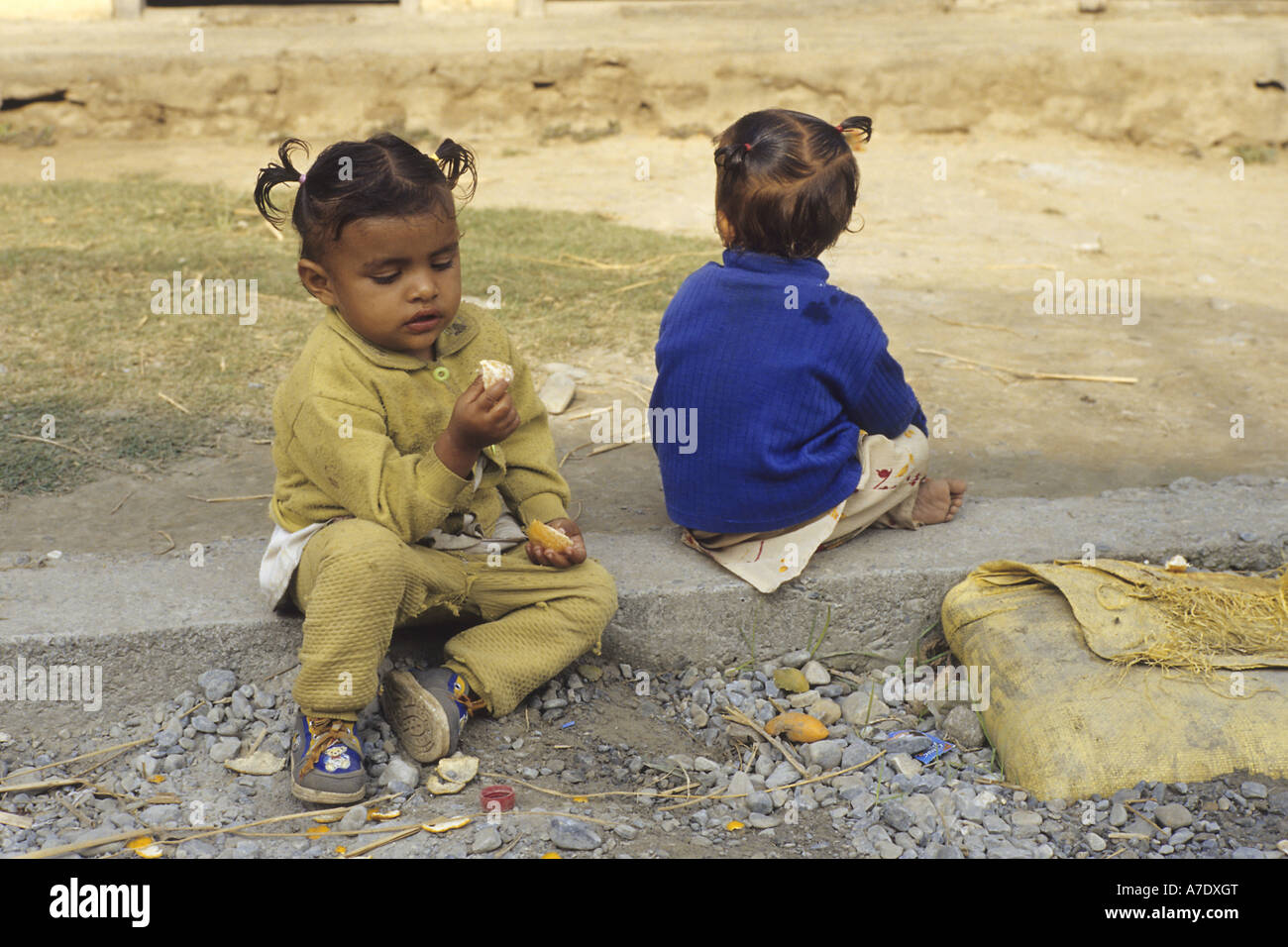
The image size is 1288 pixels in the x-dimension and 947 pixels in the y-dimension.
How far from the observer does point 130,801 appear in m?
2.38

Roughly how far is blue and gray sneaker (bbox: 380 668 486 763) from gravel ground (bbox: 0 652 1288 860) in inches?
2.1

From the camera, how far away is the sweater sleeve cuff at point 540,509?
110 inches

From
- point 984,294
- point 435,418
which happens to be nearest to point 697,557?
point 435,418

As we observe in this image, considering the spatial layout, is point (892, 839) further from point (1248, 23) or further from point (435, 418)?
point (1248, 23)

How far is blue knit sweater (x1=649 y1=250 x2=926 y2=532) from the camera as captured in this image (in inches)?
111

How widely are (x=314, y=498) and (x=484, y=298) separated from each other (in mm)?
2565

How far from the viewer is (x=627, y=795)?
248cm

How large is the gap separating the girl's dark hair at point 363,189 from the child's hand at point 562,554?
712 millimetres

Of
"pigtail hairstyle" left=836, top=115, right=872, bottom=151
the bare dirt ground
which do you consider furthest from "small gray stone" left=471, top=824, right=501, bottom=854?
the bare dirt ground

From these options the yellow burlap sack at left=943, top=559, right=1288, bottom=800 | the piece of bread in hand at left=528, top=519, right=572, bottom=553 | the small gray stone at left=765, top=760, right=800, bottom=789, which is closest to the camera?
the yellow burlap sack at left=943, top=559, right=1288, bottom=800

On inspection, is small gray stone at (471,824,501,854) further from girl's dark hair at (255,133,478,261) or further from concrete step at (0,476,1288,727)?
girl's dark hair at (255,133,478,261)

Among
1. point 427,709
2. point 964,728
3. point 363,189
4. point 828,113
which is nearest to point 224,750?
point 427,709

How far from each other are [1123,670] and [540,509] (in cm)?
127

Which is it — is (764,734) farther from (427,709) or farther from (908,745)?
(427,709)
